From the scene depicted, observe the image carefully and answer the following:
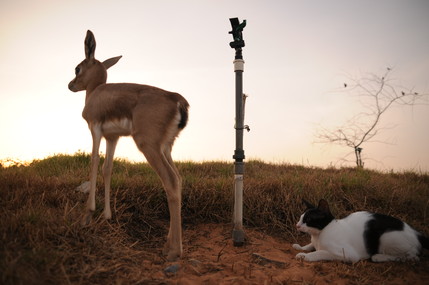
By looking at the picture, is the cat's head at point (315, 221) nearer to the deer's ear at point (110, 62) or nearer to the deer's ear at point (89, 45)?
the deer's ear at point (110, 62)

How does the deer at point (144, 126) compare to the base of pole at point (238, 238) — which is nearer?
the deer at point (144, 126)

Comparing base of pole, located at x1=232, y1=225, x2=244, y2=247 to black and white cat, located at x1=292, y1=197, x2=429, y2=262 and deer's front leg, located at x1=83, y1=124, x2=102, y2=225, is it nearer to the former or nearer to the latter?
black and white cat, located at x1=292, y1=197, x2=429, y2=262

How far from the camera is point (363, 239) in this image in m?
4.48

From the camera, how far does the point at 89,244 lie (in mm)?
3818

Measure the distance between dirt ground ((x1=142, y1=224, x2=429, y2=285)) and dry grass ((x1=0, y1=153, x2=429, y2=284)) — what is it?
36 cm

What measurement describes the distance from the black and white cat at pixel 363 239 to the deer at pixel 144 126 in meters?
1.86

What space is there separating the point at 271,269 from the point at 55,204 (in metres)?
3.50

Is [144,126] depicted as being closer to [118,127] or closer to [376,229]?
[118,127]

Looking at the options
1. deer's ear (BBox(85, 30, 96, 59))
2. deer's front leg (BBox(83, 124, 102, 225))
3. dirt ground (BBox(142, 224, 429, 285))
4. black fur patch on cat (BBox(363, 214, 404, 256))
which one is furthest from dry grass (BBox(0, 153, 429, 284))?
deer's ear (BBox(85, 30, 96, 59))

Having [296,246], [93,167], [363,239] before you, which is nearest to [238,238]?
[296,246]

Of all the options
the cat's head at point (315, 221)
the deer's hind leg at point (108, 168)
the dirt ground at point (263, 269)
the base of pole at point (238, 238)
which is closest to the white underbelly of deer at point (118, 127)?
the deer's hind leg at point (108, 168)

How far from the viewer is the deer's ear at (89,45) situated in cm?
532

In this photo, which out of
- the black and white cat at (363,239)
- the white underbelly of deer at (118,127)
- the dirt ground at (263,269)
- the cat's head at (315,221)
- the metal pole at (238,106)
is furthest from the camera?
the metal pole at (238,106)

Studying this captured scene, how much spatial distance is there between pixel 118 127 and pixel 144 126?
1.86 feet
